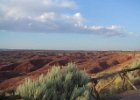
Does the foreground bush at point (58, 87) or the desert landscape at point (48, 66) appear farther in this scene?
the desert landscape at point (48, 66)

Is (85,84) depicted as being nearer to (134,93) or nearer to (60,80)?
(60,80)

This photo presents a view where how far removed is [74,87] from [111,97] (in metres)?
2.10

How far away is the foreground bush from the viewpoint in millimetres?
9883

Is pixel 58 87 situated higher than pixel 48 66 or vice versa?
pixel 58 87

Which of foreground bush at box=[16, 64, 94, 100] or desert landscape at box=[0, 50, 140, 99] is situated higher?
foreground bush at box=[16, 64, 94, 100]

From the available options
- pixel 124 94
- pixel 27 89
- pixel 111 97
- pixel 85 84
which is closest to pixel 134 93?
pixel 124 94

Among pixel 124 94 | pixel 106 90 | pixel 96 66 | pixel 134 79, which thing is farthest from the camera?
pixel 96 66

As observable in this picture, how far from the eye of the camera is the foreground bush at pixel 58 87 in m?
9.88

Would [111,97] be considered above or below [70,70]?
below

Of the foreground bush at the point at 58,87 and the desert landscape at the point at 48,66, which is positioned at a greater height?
the foreground bush at the point at 58,87

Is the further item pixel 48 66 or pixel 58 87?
pixel 48 66

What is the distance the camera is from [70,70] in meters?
12.2

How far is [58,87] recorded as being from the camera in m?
10.9

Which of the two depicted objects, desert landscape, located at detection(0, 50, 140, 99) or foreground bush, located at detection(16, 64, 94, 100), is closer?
foreground bush, located at detection(16, 64, 94, 100)
